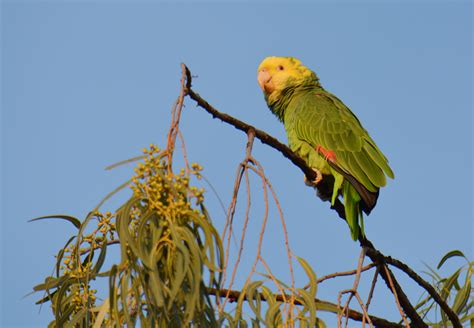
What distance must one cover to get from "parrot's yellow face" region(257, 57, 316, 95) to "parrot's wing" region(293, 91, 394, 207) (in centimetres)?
34

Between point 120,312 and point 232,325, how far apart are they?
0.27m

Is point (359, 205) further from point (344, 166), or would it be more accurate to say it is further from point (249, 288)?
point (249, 288)

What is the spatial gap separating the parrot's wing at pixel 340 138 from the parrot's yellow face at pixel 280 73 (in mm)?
336

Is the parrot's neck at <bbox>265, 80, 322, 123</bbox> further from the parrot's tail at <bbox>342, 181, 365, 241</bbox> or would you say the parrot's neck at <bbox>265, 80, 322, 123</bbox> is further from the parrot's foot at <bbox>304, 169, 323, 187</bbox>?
the parrot's tail at <bbox>342, 181, 365, 241</bbox>

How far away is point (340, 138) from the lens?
311 cm

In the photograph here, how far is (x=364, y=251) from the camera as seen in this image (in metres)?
2.36

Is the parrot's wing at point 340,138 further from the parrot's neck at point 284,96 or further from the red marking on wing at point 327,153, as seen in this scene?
the parrot's neck at point 284,96

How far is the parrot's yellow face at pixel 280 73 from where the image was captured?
3830 mm

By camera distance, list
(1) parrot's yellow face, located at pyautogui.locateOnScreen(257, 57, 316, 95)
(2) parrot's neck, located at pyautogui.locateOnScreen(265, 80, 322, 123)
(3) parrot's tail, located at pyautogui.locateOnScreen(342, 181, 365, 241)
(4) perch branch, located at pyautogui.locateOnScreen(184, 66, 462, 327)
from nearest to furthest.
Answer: (4) perch branch, located at pyautogui.locateOnScreen(184, 66, 462, 327) < (3) parrot's tail, located at pyautogui.locateOnScreen(342, 181, 365, 241) < (2) parrot's neck, located at pyautogui.locateOnScreen(265, 80, 322, 123) < (1) parrot's yellow face, located at pyautogui.locateOnScreen(257, 57, 316, 95)

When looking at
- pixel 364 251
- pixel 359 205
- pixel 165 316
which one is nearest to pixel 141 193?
pixel 165 316

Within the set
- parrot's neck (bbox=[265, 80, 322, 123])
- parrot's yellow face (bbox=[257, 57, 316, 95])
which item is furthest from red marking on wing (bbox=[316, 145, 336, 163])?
parrot's yellow face (bbox=[257, 57, 316, 95])

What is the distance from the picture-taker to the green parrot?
287cm

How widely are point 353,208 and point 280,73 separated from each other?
4.22 feet

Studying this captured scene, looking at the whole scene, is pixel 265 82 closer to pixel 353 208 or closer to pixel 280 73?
pixel 280 73
